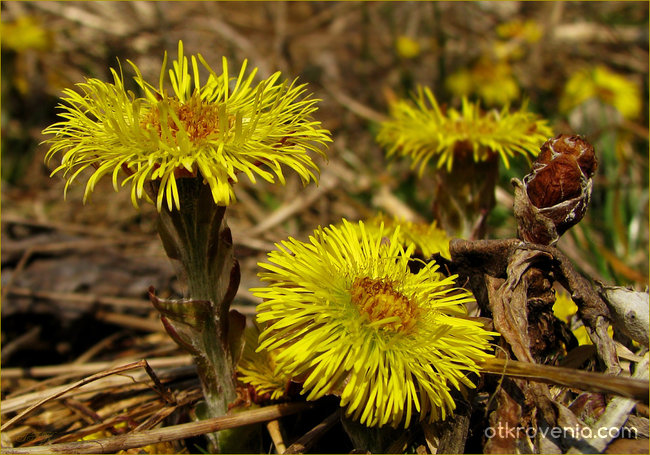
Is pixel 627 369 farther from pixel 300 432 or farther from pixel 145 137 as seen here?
pixel 145 137

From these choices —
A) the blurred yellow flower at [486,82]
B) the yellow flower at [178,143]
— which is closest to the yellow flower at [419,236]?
the yellow flower at [178,143]

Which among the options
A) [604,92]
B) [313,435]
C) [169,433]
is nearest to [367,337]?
[313,435]

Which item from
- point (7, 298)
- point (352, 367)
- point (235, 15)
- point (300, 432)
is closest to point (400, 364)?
point (352, 367)

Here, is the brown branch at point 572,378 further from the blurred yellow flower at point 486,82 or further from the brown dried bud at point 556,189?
the blurred yellow flower at point 486,82

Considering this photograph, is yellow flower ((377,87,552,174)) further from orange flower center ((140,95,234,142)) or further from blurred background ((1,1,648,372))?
orange flower center ((140,95,234,142))

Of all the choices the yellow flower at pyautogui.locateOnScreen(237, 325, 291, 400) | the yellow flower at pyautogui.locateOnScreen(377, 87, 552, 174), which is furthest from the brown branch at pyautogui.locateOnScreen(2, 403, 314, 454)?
the yellow flower at pyautogui.locateOnScreen(377, 87, 552, 174)
